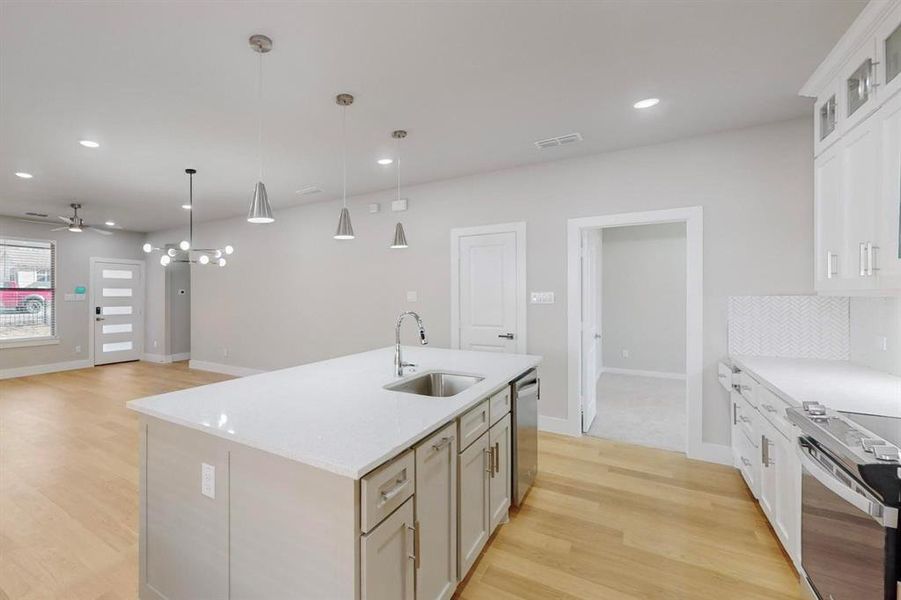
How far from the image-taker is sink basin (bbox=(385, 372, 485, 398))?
7.96 feet

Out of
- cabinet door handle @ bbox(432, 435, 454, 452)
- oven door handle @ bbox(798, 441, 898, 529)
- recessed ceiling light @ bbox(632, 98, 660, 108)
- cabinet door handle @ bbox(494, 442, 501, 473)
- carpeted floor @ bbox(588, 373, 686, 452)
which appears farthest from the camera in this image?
carpeted floor @ bbox(588, 373, 686, 452)

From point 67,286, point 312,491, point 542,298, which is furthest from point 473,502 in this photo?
point 67,286

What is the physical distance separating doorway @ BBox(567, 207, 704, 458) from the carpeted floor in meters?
0.01

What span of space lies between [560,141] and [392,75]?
168cm

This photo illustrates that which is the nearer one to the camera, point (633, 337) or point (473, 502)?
point (473, 502)

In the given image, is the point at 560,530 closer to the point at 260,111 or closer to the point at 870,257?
the point at 870,257

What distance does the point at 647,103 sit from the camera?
8.85 ft

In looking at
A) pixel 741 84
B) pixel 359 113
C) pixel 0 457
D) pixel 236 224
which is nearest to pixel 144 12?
pixel 359 113

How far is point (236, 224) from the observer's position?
257 inches

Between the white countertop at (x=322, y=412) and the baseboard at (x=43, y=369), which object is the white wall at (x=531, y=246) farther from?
the baseboard at (x=43, y=369)

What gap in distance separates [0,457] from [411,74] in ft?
15.8

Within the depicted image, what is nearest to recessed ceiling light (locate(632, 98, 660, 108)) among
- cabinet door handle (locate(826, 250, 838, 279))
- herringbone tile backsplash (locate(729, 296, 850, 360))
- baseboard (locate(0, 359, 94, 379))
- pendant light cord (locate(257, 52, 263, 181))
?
cabinet door handle (locate(826, 250, 838, 279))

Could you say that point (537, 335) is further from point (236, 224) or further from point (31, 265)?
point (31, 265)

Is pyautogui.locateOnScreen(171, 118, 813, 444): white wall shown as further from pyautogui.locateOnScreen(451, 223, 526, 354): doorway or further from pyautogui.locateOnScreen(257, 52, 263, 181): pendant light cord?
pyautogui.locateOnScreen(257, 52, 263, 181): pendant light cord
